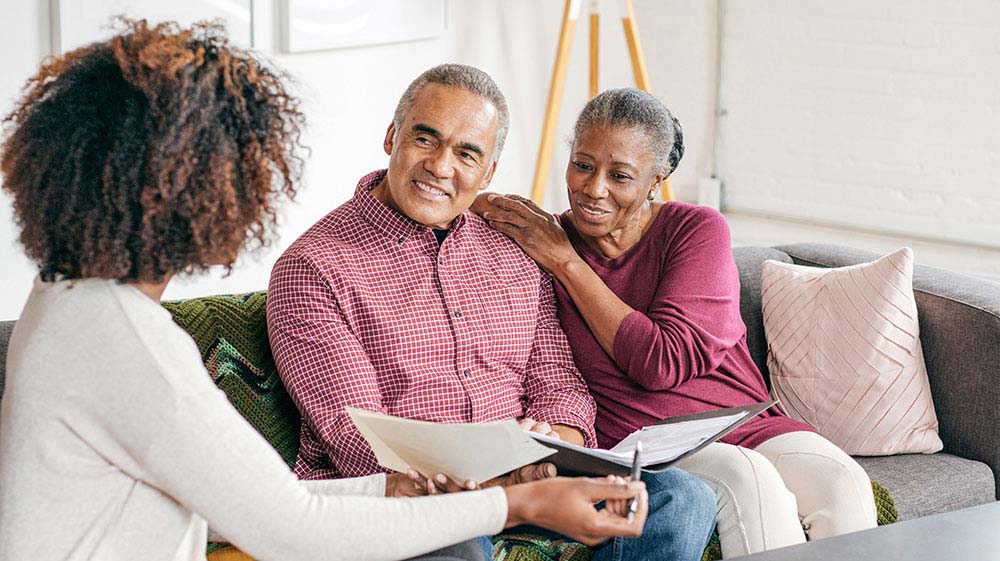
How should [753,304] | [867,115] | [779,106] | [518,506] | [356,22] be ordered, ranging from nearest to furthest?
[518,506] → [753,304] → [356,22] → [867,115] → [779,106]

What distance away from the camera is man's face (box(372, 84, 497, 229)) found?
2.13m

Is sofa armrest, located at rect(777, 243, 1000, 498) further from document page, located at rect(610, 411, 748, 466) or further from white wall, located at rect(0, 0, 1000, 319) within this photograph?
white wall, located at rect(0, 0, 1000, 319)

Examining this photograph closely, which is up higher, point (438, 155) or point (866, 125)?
point (438, 155)

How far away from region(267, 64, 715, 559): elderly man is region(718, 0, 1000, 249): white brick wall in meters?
2.69

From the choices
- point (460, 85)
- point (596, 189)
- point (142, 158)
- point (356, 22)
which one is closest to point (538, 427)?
point (596, 189)

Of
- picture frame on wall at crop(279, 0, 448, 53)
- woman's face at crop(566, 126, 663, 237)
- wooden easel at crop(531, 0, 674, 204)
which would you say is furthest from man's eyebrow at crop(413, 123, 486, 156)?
wooden easel at crop(531, 0, 674, 204)

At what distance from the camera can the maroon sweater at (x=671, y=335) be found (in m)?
2.25

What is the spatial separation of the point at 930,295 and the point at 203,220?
1.88 m

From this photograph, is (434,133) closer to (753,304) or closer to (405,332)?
(405,332)

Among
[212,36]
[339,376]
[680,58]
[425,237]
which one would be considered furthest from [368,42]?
[212,36]

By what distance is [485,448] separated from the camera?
4.97 ft

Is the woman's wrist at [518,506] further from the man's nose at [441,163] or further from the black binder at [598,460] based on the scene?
the man's nose at [441,163]

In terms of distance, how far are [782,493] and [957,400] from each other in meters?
0.69

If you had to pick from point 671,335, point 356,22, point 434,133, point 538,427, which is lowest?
point 538,427
